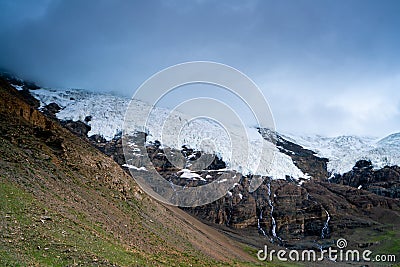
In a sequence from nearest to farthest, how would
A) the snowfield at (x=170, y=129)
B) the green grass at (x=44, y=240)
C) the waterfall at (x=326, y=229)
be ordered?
the green grass at (x=44, y=240) → the waterfall at (x=326, y=229) → the snowfield at (x=170, y=129)

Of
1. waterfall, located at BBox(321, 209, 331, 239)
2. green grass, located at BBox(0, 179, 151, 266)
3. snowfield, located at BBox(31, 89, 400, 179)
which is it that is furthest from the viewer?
snowfield, located at BBox(31, 89, 400, 179)

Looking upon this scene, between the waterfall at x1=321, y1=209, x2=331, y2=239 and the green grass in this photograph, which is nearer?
the green grass

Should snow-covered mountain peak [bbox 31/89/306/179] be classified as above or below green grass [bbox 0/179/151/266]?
above

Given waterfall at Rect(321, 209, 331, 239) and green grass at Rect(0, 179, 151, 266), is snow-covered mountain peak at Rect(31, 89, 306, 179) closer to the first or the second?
waterfall at Rect(321, 209, 331, 239)

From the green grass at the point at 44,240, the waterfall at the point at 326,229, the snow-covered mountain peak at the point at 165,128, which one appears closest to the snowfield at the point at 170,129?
the snow-covered mountain peak at the point at 165,128

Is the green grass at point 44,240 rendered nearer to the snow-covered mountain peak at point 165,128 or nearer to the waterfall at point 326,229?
the waterfall at point 326,229

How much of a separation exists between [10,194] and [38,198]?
2589mm

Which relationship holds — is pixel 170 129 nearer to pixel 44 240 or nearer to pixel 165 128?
pixel 165 128

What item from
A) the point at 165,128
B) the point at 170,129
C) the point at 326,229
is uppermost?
the point at 170,129

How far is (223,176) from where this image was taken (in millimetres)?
135875

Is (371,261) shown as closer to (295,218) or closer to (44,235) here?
(295,218)

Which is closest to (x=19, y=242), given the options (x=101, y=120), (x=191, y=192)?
(x=191, y=192)

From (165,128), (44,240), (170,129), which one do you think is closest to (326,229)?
(170,129)

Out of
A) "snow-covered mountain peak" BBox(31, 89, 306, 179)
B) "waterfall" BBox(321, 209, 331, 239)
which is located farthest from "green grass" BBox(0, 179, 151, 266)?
"snow-covered mountain peak" BBox(31, 89, 306, 179)
